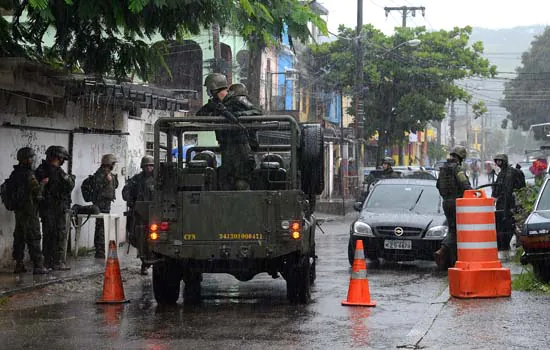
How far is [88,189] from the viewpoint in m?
18.9

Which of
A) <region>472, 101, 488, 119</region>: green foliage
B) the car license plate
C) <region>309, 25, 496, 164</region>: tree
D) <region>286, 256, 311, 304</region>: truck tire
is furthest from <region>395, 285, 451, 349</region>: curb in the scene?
<region>472, 101, 488, 119</region>: green foliage

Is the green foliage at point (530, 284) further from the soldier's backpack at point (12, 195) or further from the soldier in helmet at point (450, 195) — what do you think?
the soldier's backpack at point (12, 195)

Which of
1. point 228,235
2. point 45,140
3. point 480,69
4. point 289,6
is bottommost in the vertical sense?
point 228,235

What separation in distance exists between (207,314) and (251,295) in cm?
193

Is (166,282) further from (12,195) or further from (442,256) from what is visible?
(442,256)

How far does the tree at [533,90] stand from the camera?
7238cm

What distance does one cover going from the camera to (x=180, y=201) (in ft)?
36.3

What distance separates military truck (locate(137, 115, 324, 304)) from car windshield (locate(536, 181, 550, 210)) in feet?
11.5

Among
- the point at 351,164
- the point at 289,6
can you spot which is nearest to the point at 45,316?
the point at 289,6

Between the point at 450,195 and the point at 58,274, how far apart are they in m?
6.24

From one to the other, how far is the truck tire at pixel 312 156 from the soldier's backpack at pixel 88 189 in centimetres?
792

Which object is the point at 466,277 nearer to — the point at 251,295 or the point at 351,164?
the point at 251,295

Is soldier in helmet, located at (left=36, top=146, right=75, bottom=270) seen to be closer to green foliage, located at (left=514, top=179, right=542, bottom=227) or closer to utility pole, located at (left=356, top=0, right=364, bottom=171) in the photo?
green foliage, located at (left=514, top=179, right=542, bottom=227)

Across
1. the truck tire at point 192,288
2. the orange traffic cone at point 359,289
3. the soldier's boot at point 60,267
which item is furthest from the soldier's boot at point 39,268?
the orange traffic cone at point 359,289
